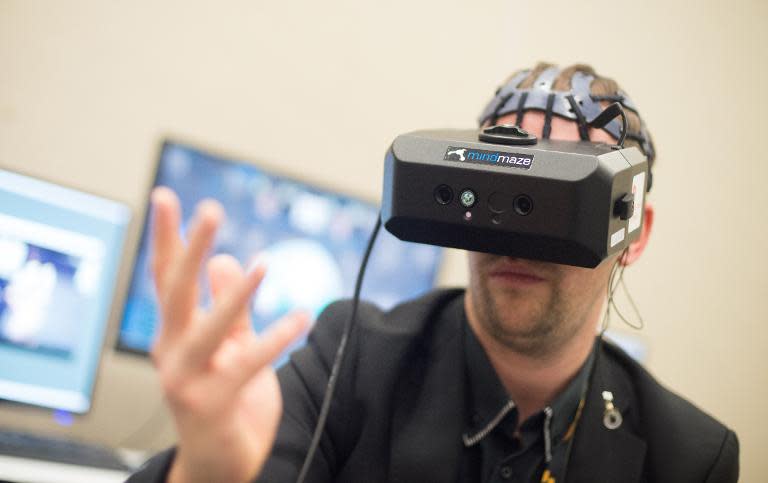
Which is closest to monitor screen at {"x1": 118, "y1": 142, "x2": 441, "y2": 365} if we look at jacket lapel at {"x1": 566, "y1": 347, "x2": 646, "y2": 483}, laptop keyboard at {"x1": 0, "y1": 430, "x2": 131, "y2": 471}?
laptop keyboard at {"x1": 0, "y1": 430, "x2": 131, "y2": 471}

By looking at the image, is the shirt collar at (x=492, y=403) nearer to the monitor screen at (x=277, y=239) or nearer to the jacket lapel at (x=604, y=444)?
the jacket lapel at (x=604, y=444)

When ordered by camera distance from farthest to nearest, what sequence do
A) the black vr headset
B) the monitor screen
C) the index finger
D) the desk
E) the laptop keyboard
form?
the monitor screen, the laptop keyboard, the desk, the black vr headset, the index finger

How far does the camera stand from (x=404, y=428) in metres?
1.10

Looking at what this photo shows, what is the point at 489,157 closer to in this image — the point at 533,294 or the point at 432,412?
the point at 533,294

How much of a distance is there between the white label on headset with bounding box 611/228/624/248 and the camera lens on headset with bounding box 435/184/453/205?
155 mm

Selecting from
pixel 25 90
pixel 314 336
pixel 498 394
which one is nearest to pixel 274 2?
pixel 25 90

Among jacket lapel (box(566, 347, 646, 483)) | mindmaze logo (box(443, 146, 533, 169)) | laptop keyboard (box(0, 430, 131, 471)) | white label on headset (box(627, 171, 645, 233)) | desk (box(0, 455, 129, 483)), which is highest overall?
mindmaze logo (box(443, 146, 533, 169))

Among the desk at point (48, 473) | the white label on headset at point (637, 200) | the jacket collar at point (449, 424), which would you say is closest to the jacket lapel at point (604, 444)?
the jacket collar at point (449, 424)

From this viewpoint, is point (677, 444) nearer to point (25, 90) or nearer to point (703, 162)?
point (703, 162)

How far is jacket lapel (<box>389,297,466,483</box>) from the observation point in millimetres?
1062

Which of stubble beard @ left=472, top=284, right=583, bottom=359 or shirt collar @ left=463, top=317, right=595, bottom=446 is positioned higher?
stubble beard @ left=472, top=284, right=583, bottom=359

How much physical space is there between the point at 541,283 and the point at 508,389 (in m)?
0.21

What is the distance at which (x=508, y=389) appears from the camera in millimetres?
1165

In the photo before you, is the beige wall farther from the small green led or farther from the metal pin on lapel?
the small green led
